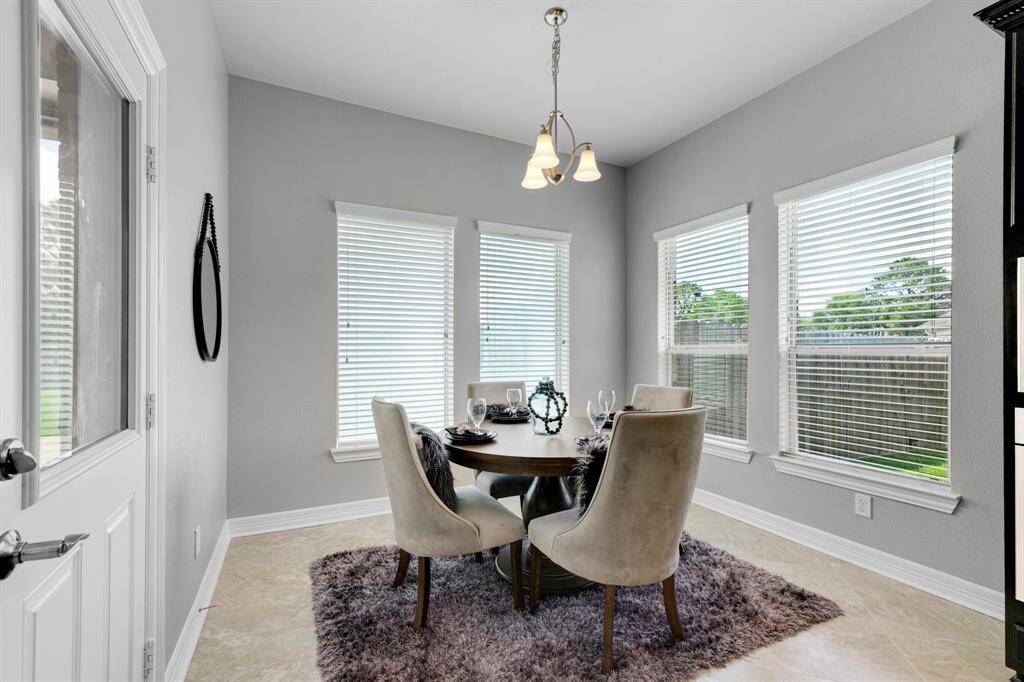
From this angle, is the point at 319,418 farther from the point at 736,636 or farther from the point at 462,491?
the point at 736,636

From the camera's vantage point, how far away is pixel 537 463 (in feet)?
6.84

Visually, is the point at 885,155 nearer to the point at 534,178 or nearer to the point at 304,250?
the point at 534,178

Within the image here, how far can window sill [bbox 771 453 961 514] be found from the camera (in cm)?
252

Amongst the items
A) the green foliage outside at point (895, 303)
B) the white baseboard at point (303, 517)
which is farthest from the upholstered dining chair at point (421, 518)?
the green foliage outside at point (895, 303)

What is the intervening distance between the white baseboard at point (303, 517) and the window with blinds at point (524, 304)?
1289mm

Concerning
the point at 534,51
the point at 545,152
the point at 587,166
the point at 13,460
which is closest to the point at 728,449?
A: the point at 587,166

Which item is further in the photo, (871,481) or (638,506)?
(871,481)

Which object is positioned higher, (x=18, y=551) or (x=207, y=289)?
(x=207, y=289)

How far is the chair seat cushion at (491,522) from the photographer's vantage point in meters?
2.13

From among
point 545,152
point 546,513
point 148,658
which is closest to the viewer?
point 148,658

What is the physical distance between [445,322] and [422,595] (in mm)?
2226

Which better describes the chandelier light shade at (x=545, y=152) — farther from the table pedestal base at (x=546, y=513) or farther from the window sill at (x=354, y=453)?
the window sill at (x=354, y=453)

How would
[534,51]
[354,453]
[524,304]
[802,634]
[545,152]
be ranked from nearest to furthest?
1. [802,634]
2. [545,152]
3. [534,51]
4. [354,453]
5. [524,304]

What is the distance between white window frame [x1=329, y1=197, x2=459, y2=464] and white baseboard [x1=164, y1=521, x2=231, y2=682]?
3.15 ft
